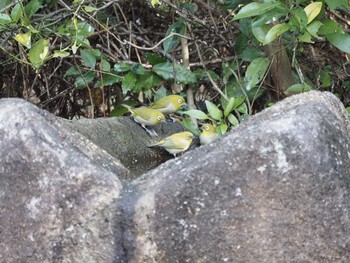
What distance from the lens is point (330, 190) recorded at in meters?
1.40

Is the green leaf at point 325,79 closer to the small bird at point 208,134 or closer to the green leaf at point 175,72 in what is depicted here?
the green leaf at point 175,72

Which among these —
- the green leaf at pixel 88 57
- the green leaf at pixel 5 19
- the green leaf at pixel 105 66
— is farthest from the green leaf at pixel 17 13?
the green leaf at pixel 105 66

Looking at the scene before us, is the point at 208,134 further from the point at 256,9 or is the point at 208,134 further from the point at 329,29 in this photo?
the point at 329,29

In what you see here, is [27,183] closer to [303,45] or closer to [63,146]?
[63,146]

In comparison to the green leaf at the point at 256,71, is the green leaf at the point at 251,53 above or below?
below

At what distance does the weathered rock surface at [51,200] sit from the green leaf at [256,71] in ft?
4.65

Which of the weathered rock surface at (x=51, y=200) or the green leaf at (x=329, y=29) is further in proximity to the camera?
the green leaf at (x=329, y=29)

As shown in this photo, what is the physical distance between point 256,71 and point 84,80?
82 cm

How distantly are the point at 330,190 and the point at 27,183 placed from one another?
0.56m

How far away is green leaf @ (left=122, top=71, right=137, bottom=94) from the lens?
3.18 metres

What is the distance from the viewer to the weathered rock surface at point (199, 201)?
1396mm

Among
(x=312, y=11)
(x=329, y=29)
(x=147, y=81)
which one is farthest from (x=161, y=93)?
(x=312, y=11)

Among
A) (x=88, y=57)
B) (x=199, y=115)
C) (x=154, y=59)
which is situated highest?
(x=199, y=115)

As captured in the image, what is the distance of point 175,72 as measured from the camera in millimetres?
3211
